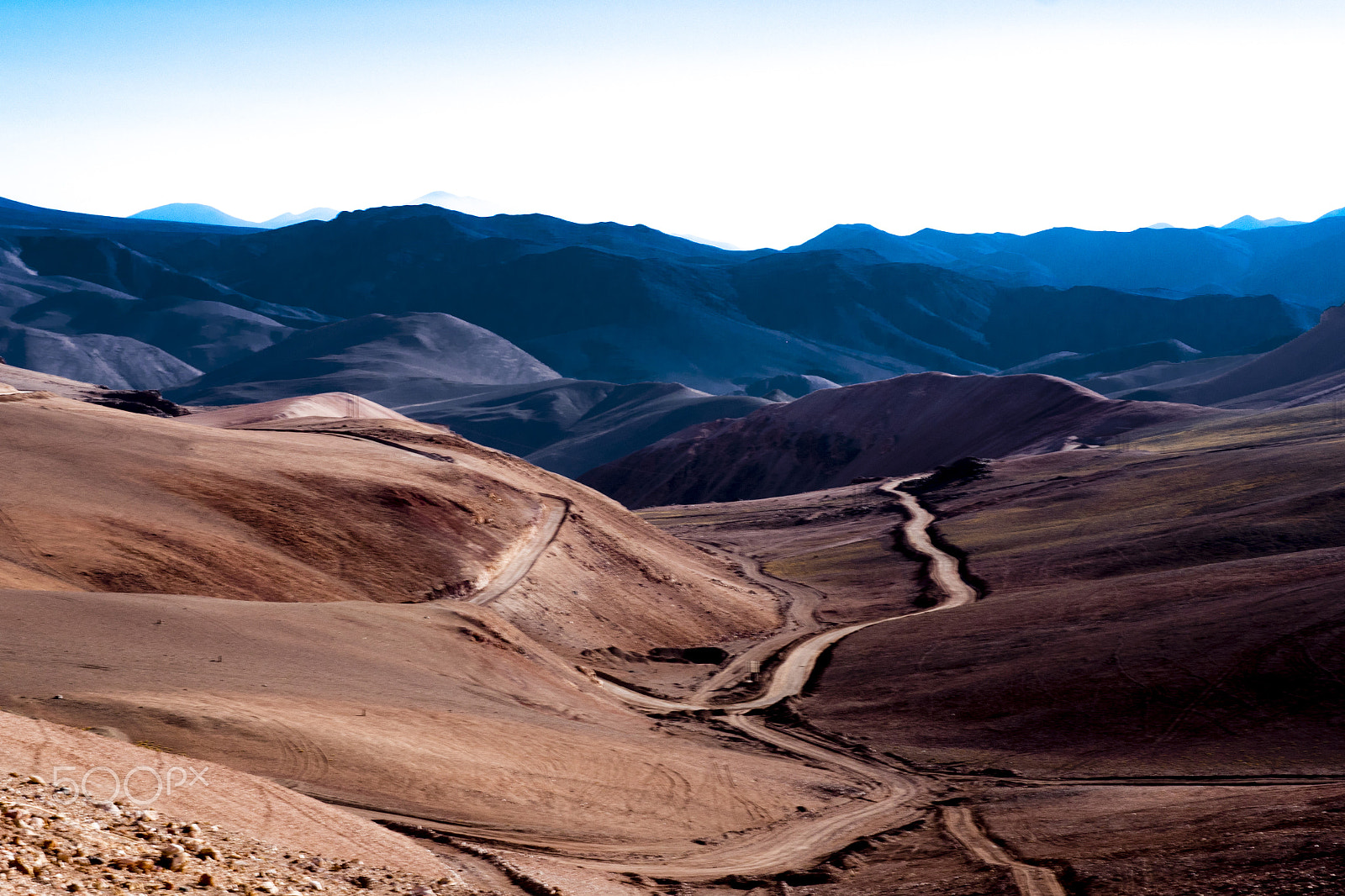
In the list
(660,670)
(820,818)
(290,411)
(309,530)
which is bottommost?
(660,670)

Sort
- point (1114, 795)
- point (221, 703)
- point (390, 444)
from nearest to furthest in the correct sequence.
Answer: point (221, 703) → point (1114, 795) → point (390, 444)

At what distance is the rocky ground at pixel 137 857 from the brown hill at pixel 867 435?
87508 mm

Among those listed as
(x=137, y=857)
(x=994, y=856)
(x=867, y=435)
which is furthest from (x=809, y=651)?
(x=867, y=435)

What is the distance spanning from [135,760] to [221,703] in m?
4.98

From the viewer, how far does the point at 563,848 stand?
1745 centimetres

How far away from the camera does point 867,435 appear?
11381cm

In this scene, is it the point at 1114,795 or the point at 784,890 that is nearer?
the point at 784,890

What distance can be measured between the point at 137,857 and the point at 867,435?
106 metres

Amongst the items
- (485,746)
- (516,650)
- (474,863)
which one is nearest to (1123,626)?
(516,650)

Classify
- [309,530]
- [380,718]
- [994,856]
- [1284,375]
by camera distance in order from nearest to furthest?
1. [994,856]
2. [380,718]
3. [309,530]
4. [1284,375]

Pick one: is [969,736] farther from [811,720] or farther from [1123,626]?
[1123,626]

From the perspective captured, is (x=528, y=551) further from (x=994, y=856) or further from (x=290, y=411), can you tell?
(x=290, y=411)

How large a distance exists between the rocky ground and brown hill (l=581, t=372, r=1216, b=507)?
87.5 meters

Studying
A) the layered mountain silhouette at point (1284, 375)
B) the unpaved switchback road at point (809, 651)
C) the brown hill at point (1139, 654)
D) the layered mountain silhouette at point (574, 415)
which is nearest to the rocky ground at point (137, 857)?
the brown hill at point (1139, 654)
